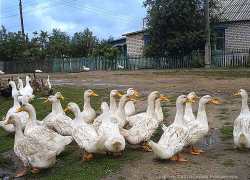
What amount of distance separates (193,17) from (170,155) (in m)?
23.4

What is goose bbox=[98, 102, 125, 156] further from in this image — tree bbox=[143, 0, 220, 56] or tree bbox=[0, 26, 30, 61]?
tree bbox=[0, 26, 30, 61]

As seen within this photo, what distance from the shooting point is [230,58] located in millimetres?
25484

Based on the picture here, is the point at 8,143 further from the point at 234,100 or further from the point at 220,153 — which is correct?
the point at 234,100

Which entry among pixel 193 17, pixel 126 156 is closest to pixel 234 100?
pixel 126 156

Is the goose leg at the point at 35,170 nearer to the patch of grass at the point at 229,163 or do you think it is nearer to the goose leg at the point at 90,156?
the goose leg at the point at 90,156

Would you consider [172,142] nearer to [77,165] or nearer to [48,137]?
[77,165]

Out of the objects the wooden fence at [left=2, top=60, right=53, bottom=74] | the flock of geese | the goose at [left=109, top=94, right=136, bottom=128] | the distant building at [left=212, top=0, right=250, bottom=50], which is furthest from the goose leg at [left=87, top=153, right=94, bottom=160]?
the wooden fence at [left=2, top=60, right=53, bottom=74]

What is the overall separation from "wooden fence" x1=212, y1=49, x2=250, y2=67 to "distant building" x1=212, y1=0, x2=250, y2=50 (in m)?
2.24

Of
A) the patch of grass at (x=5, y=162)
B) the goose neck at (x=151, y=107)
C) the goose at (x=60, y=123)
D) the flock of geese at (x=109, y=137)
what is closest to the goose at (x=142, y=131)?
the flock of geese at (x=109, y=137)

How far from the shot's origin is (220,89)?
12547 millimetres

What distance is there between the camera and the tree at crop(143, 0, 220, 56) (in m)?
25.9

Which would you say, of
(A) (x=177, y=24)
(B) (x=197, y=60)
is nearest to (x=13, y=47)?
(A) (x=177, y=24)

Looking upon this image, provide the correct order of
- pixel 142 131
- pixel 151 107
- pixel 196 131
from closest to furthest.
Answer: pixel 196 131 < pixel 142 131 < pixel 151 107

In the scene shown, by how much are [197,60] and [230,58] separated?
9.29ft
